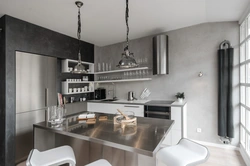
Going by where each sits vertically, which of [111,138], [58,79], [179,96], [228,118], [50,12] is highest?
[50,12]

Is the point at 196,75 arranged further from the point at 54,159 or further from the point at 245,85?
the point at 54,159

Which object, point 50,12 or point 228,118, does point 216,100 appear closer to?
point 228,118

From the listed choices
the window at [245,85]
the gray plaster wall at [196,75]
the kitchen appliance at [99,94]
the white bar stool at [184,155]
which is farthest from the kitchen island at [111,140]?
the kitchen appliance at [99,94]

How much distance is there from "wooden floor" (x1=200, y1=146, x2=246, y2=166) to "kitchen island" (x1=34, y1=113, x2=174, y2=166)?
1.57 metres

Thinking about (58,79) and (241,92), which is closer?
(241,92)

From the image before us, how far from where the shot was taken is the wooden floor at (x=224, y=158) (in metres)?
2.44

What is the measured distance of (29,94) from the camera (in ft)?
8.95

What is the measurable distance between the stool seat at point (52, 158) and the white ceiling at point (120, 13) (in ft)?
6.84

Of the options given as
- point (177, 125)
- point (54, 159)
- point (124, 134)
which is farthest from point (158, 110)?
point (54, 159)

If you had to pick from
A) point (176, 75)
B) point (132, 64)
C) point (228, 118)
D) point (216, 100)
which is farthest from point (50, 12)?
point (228, 118)

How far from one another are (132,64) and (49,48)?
2171 millimetres

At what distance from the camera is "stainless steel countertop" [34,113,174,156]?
1137 millimetres

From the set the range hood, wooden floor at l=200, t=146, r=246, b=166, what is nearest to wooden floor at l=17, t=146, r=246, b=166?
wooden floor at l=200, t=146, r=246, b=166

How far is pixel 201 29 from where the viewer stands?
10.7 ft
